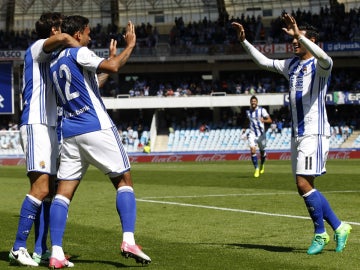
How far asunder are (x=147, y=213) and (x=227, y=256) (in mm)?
5177

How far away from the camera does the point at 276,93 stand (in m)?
52.1

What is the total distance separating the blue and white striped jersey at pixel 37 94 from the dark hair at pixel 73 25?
0.44m

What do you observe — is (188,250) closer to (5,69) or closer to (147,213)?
(147,213)

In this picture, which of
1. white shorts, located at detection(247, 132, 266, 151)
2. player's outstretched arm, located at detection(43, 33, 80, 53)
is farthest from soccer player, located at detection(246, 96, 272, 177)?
player's outstretched arm, located at detection(43, 33, 80, 53)

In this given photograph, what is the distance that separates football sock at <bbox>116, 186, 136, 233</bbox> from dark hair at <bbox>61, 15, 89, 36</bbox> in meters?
1.57

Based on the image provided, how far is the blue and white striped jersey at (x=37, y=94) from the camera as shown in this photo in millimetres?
8031

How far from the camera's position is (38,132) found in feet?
26.2

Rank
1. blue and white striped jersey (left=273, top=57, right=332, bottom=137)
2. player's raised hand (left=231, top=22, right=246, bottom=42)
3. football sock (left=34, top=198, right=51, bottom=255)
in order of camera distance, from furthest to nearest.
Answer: player's raised hand (left=231, top=22, right=246, bottom=42) → blue and white striped jersey (left=273, top=57, right=332, bottom=137) → football sock (left=34, top=198, right=51, bottom=255)

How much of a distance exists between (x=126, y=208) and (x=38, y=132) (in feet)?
4.08

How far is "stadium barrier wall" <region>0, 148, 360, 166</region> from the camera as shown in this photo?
4084cm

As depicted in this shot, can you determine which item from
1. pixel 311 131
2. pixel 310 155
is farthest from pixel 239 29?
pixel 310 155

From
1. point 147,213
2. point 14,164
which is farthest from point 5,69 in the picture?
point 147,213

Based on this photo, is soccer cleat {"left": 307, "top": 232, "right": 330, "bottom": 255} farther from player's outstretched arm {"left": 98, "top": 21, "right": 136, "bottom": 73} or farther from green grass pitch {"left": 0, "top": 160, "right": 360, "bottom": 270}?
player's outstretched arm {"left": 98, "top": 21, "right": 136, "bottom": 73}

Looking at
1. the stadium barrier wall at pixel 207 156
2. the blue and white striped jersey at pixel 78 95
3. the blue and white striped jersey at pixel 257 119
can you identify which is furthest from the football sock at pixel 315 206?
the stadium barrier wall at pixel 207 156
